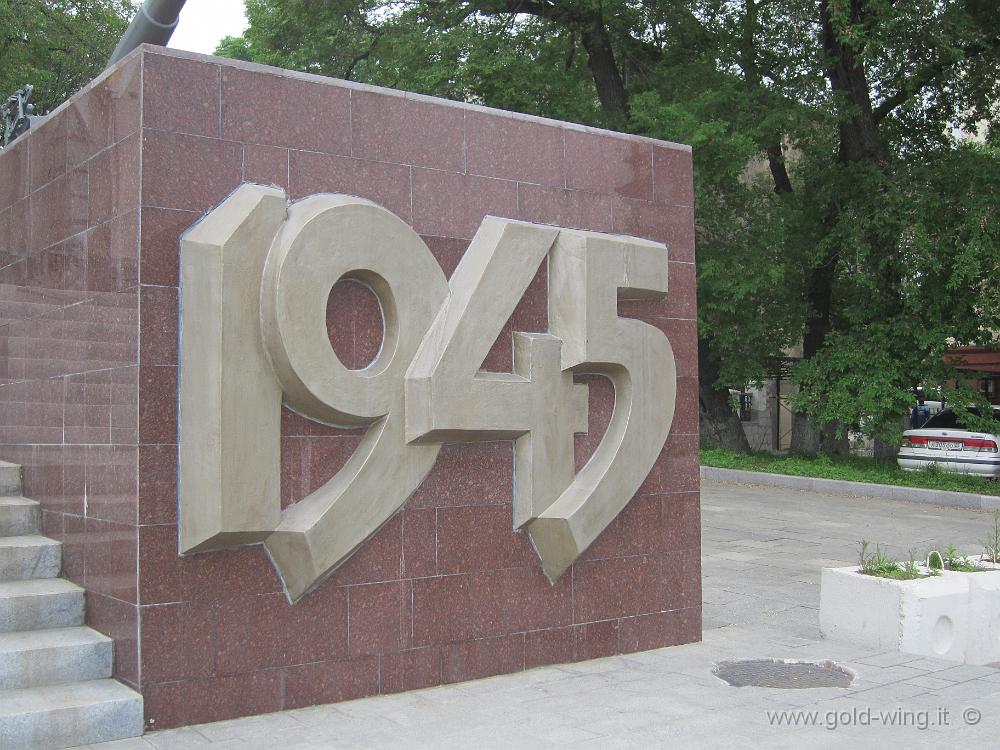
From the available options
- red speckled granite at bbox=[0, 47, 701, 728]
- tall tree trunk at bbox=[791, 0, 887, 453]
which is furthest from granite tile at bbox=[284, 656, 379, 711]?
tall tree trunk at bbox=[791, 0, 887, 453]

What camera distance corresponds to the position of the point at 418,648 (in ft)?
21.2

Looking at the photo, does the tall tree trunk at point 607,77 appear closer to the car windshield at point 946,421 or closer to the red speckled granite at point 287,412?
the car windshield at point 946,421

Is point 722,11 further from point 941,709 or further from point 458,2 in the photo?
point 941,709

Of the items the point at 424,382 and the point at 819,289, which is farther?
the point at 819,289

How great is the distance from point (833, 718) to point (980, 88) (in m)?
17.4

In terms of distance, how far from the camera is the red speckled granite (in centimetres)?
567

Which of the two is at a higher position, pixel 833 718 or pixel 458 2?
pixel 458 2

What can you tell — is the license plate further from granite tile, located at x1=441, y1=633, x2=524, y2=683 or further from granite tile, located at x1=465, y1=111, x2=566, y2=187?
granite tile, located at x1=441, y1=633, x2=524, y2=683

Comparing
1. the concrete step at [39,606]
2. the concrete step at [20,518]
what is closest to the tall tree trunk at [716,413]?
the concrete step at [20,518]

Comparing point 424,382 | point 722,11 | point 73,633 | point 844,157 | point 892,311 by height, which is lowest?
point 73,633

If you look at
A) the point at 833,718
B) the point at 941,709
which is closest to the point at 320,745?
the point at 833,718

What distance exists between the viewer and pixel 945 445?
18953 millimetres

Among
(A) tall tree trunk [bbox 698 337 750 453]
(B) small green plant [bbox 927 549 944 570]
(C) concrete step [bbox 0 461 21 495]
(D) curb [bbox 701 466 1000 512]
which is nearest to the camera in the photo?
(C) concrete step [bbox 0 461 21 495]

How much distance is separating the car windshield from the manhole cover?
44.8ft
